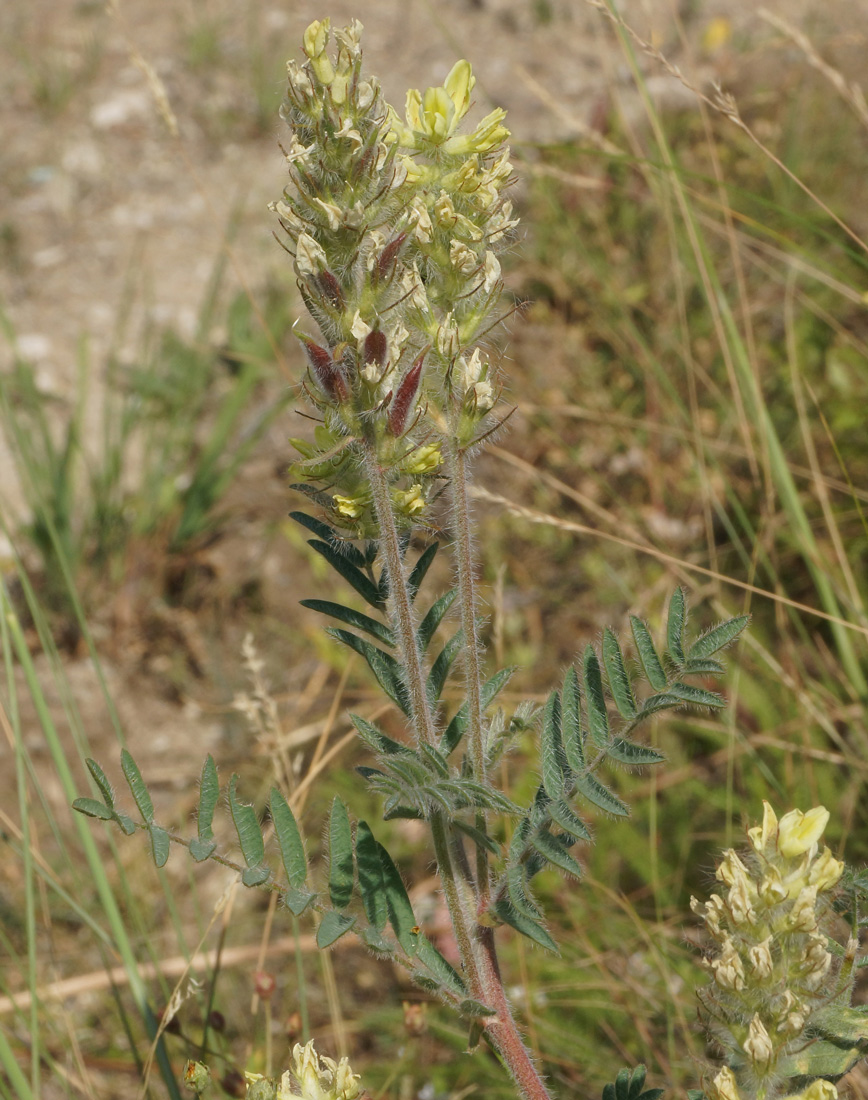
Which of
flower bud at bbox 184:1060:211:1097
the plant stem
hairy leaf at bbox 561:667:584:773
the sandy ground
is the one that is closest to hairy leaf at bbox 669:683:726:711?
hairy leaf at bbox 561:667:584:773

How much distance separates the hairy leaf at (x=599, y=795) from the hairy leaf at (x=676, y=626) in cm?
17

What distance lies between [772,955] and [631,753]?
9.8 inches

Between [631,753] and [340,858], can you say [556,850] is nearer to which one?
[631,753]

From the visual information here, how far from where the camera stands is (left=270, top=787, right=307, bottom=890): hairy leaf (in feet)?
3.75

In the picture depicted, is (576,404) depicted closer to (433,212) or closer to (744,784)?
(744,784)

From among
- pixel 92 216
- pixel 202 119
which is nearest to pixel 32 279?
pixel 92 216

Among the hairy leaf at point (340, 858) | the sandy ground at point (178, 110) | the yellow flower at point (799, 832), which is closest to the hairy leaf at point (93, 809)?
the hairy leaf at point (340, 858)

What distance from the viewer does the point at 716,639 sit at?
1155 mm

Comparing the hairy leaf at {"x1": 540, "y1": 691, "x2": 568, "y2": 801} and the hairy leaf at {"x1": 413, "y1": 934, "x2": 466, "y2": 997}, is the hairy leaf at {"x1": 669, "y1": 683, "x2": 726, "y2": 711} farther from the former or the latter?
the hairy leaf at {"x1": 413, "y1": 934, "x2": 466, "y2": 997}

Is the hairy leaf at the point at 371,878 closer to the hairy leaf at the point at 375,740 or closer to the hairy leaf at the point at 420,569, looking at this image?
the hairy leaf at the point at 375,740

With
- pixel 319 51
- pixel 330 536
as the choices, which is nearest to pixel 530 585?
pixel 330 536

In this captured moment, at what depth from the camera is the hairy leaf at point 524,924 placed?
3.57ft

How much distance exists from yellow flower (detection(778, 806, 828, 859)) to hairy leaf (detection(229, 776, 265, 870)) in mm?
555

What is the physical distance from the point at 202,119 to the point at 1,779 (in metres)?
3.35
